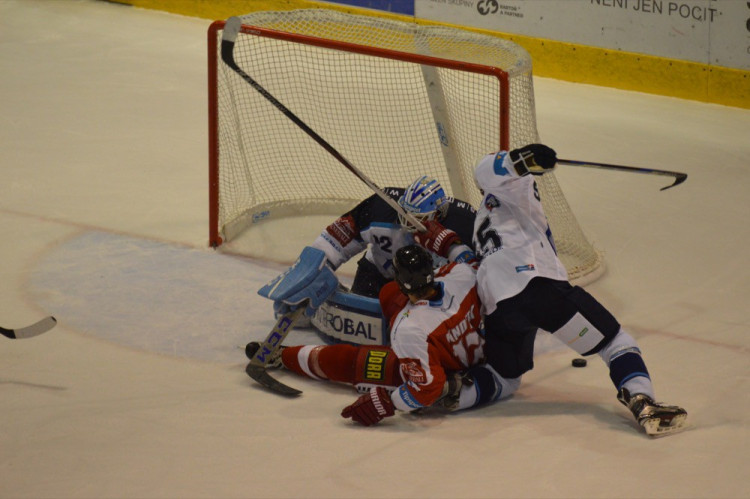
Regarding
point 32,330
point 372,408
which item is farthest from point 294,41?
point 372,408

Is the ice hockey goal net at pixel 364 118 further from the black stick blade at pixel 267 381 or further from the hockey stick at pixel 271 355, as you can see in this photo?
the black stick blade at pixel 267 381

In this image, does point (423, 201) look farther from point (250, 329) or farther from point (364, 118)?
point (364, 118)

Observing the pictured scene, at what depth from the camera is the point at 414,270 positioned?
4.43 m

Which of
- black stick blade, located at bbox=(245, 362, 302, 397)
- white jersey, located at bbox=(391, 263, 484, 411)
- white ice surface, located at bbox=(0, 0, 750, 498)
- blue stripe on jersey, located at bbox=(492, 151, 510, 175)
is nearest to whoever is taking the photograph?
white ice surface, located at bbox=(0, 0, 750, 498)

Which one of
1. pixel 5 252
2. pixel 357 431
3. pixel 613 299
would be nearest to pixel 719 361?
pixel 613 299

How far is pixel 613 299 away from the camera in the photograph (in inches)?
227

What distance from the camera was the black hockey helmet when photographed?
4434 mm

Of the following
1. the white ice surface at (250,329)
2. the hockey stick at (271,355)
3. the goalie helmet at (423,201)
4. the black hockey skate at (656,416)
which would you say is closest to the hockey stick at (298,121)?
the goalie helmet at (423,201)

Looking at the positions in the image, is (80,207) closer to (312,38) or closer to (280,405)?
(312,38)

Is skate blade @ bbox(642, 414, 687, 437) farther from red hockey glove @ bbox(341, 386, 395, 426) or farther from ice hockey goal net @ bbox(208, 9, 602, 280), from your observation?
ice hockey goal net @ bbox(208, 9, 602, 280)

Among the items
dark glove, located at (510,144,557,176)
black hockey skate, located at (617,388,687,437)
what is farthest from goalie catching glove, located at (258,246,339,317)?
black hockey skate, located at (617,388,687,437)

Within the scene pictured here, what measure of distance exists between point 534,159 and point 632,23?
4823 millimetres

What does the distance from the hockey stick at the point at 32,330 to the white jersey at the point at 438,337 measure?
139cm

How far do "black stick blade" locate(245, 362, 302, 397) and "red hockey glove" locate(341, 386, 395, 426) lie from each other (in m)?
0.38
